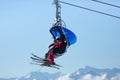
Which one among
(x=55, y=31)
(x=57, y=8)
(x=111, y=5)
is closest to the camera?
(x=111, y=5)

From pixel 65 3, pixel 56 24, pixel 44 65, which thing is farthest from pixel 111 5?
pixel 44 65

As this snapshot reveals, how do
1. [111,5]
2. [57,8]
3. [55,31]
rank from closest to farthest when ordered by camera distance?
[111,5] → [57,8] → [55,31]

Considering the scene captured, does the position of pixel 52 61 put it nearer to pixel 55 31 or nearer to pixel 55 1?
pixel 55 31

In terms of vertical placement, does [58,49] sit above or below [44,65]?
above

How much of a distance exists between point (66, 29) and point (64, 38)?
101cm

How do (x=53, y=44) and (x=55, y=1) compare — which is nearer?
(x=55, y=1)

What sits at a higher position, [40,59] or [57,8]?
[57,8]

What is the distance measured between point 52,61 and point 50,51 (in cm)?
117

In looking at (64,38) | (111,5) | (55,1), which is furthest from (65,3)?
(64,38)

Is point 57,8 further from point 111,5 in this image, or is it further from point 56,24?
point 111,5

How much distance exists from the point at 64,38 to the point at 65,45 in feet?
1.66

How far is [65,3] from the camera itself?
23.9 metres

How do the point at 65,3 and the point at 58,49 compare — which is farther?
the point at 58,49

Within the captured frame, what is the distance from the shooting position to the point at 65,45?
2841 cm
